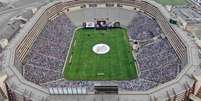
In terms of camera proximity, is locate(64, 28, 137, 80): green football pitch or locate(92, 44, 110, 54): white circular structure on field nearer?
locate(64, 28, 137, 80): green football pitch

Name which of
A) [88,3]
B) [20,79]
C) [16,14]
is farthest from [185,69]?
[16,14]

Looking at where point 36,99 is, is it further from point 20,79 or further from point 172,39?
point 172,39

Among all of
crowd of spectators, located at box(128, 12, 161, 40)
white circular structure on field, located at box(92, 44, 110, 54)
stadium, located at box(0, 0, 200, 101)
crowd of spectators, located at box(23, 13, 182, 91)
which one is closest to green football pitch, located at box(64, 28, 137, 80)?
stadium, located at box(0, 0, 200, 101)

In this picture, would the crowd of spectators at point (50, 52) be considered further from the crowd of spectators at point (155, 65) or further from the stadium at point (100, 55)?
the crowd of spectators at point (155, 65)

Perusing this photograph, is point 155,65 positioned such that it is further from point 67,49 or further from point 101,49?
point 67,49

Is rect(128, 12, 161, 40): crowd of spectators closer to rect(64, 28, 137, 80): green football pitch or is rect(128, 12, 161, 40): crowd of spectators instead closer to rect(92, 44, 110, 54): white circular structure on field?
rect(64, 28, 137, 80): green football pitch

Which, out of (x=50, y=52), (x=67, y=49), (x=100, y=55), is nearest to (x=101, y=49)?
(x=100, y=55)

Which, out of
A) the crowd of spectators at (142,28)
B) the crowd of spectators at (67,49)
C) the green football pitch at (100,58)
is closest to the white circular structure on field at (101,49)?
the green football pitch at (100,58)
